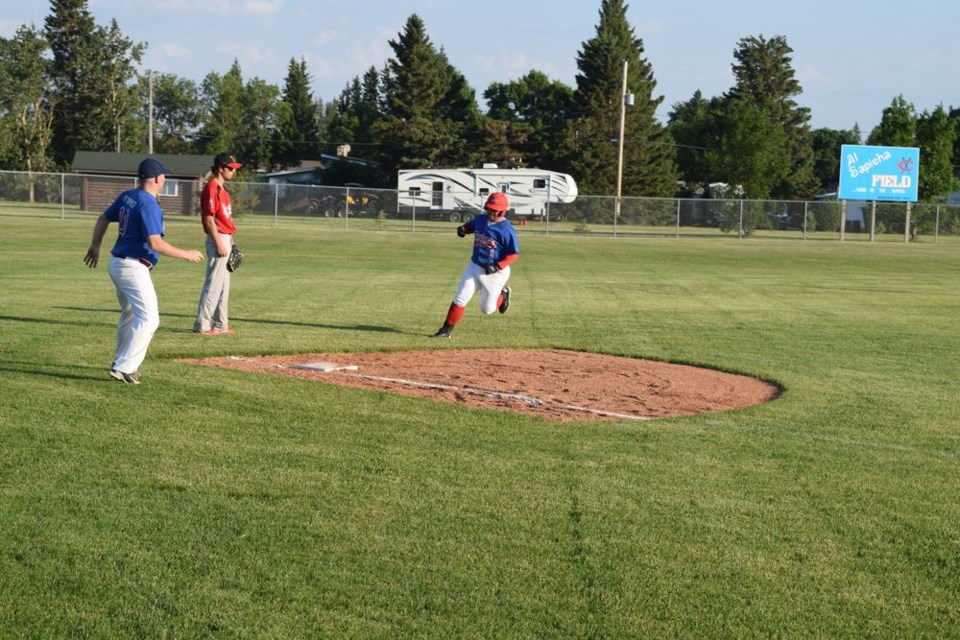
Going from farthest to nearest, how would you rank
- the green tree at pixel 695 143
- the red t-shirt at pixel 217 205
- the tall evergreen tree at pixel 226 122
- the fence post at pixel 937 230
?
the tall evergreen tree at pixel 226 122
the green tree at pixel 695 143
the fence post at pixel 937 230
the red t-shirt at pixel 217 205

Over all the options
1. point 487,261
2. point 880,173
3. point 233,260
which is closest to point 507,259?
point 487,261

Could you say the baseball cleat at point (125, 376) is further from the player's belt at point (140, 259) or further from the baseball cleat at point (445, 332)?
the baseball cleat at point (445, 332)

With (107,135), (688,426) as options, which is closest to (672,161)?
(107,135)

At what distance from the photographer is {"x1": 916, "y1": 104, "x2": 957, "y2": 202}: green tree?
54.4m

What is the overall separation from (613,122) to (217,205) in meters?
70.6

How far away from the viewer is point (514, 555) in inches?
215

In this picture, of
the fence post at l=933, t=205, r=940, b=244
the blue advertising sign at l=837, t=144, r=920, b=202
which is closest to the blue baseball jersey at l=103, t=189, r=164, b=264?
the blue advertising sign at l=837, t=144, r=920, b=202

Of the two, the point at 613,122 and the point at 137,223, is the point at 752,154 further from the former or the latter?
the point at 137,223

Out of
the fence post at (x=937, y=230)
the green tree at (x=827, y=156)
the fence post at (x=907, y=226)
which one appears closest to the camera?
the fence post at (x=937, y=230)

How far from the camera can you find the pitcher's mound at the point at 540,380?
965cm

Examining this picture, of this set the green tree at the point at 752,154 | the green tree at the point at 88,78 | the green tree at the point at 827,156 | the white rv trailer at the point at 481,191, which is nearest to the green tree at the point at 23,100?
the green tree at the point at 88,78

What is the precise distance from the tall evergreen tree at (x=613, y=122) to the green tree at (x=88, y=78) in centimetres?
3110

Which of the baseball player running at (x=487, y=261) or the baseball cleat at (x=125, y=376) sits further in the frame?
the baseball player running at (x=487, y=261)

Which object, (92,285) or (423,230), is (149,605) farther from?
(423,230)
